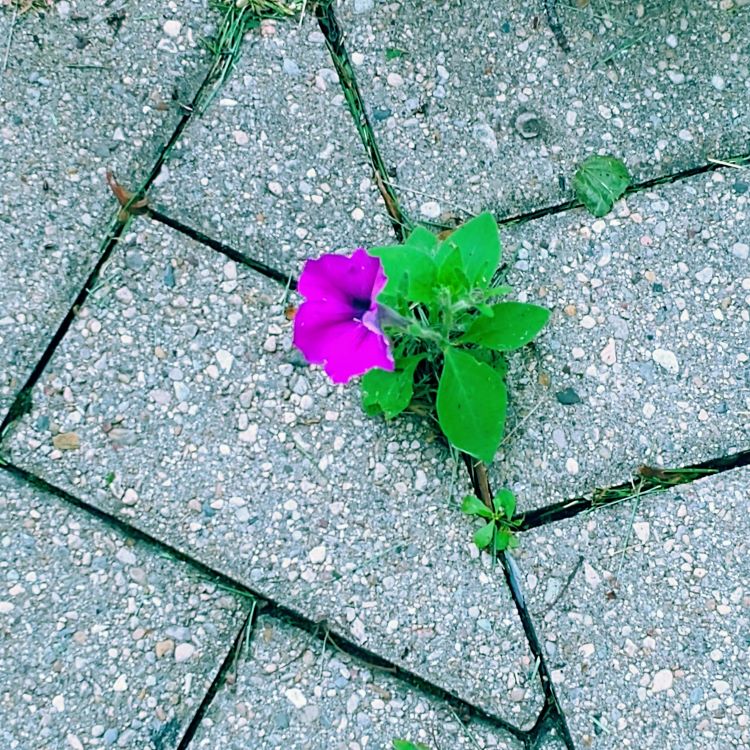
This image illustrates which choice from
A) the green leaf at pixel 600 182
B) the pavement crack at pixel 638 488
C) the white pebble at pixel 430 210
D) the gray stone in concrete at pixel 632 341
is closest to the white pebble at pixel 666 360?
the gray stone in concrete at pixel 632 341

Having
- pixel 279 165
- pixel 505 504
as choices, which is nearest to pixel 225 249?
pixel 279 165

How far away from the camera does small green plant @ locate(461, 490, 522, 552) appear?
5.61 ft

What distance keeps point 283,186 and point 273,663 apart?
0.91 m

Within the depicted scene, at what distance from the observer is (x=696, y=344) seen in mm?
1797

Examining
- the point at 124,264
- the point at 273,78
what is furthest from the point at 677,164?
the point at 124,264

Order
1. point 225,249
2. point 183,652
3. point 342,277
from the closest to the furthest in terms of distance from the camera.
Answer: point 342,277, point 183,652, point 225,249

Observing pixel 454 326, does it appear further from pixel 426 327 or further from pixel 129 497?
pixel 129 497

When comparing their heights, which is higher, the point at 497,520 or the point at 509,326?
the point at 509,326

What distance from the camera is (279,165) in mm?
1804

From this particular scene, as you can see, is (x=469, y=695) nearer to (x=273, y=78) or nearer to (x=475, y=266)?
(x=475, y=266)

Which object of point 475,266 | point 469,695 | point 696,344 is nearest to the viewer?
point 475,266

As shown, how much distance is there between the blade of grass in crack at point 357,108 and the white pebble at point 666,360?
1.78ft

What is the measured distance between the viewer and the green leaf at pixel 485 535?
1.71m

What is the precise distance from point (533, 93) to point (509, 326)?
562mm
